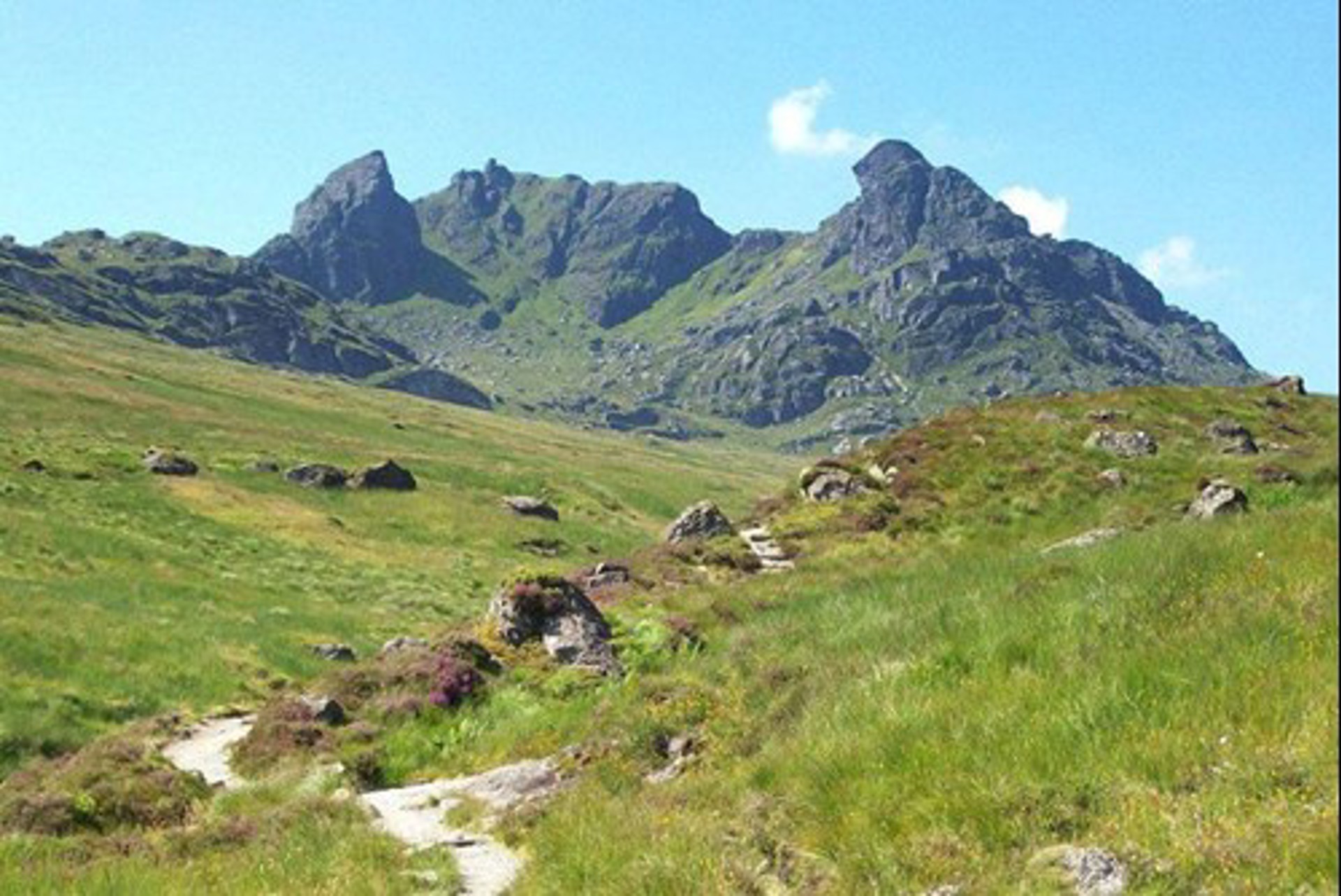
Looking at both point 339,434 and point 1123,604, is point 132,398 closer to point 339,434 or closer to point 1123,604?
point 339,434

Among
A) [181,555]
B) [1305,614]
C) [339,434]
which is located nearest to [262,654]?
[181,555]

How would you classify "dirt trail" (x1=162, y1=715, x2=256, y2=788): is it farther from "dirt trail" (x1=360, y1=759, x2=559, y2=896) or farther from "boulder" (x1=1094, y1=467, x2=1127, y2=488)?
"boulder" (x1=1094, y1=467, x2=1127, y2=488)

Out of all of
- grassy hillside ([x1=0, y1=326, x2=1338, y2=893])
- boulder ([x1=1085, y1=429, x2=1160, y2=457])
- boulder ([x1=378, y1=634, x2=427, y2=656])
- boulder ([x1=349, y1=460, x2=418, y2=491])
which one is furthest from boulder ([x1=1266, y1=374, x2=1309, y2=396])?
boulder ([x1=349, y1=460, x2=418, y2=491])

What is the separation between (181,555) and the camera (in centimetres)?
5325

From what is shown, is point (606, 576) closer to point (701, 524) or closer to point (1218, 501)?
point (701, 524)

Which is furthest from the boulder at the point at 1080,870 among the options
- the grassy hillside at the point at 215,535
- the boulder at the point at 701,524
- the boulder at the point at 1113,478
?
the boulder at the point at 701,524

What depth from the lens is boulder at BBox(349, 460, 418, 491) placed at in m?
88.9

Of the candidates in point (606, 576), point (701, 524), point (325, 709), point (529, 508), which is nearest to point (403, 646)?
point (325, 709)

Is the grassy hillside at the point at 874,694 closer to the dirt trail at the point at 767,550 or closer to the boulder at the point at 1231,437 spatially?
the dirt trail at the point at 767,550

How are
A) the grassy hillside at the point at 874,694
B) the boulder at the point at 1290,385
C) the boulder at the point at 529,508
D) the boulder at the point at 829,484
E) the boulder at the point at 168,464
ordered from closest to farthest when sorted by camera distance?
the grassy hillside at the point at 874,694 < the boulder at the point at 829,484 < the boulder at the point at 1290,385 < the boulder at the point at 168,464 < the boulder at the point at 529,508

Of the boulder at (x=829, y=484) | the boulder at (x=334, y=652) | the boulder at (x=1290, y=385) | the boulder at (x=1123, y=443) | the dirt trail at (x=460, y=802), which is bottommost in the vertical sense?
the boulder at (x=334, y=652)

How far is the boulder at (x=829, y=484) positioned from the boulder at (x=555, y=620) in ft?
58.1

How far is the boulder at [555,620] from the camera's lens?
78.8ft

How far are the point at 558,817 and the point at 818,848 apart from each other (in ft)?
12.7
